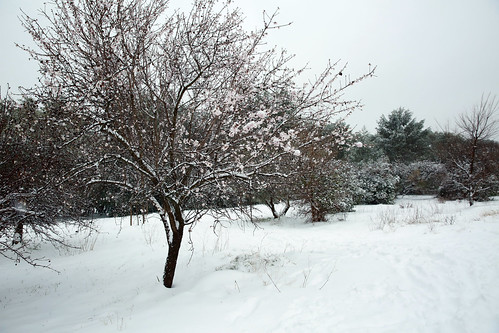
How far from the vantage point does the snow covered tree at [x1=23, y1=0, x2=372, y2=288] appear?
3543mm

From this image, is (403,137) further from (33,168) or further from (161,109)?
(33,168)

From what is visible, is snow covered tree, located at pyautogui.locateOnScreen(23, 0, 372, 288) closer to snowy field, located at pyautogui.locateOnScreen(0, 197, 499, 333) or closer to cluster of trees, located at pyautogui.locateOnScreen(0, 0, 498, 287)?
cluster of trees, located at pyautogui.locateOnScreen(0, 0, 498, 287)

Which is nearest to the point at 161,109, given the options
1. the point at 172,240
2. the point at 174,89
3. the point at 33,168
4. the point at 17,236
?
the point at 174,89

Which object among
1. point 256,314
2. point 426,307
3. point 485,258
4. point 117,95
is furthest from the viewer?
point 117,95

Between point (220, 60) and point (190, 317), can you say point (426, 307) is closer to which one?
point (190, 317)

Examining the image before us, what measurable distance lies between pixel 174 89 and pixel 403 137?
27.6 metres

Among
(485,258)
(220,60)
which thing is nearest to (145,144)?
(220,60)

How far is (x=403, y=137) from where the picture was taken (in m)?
25.9

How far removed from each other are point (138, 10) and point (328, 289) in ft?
16.4

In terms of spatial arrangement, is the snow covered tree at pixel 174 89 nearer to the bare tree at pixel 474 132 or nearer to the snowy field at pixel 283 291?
the snowy field at pixel 283 291

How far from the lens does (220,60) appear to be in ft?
12.7

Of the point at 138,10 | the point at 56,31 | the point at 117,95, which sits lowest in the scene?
the point at 117,95

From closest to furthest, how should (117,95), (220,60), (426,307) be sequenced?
(426,307)
(117,95)
(220,60)

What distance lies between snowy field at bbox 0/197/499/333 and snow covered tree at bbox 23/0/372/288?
1.02 m
